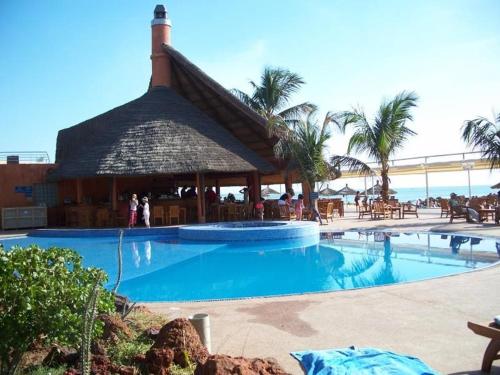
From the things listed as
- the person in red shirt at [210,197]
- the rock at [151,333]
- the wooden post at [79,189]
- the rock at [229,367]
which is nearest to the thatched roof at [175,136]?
the wooden post at [79,189]

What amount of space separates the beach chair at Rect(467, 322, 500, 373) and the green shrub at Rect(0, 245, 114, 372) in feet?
8.84

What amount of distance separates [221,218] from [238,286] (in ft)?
31.5

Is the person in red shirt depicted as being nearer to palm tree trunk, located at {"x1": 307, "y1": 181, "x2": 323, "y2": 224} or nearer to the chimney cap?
palm tree trunk, located at {"x1": 307, "y1": 181, "x2": 323, "y2": 224}

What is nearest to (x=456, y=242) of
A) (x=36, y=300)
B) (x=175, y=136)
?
(x=175, y=136)

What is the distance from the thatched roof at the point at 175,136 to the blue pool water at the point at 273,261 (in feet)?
9.36

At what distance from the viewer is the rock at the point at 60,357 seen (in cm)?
354

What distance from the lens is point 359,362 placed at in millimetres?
3547

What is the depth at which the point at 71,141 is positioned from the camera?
2200cm

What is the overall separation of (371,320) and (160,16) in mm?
20898

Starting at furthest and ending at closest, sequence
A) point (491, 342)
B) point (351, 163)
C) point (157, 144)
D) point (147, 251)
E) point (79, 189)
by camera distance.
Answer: point (351, 163) < point (79, 189) < point (157, 144) < point (147, 251) < point (491, 342)

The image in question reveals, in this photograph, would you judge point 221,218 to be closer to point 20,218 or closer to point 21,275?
point 20,218

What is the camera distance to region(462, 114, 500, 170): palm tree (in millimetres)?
16281

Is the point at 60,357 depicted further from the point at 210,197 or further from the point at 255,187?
the point at 210,197

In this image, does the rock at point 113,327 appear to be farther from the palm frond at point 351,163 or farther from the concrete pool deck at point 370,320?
the palm frond at point 351,163
